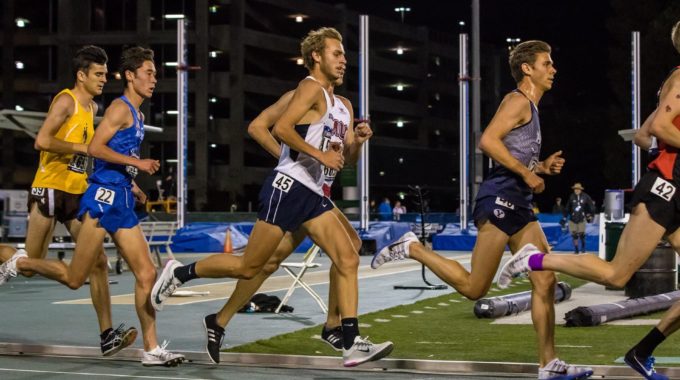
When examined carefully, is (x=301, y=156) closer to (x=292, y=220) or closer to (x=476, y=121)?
(x=292, y=220)

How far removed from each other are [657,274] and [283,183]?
819cm

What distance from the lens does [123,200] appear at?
323 inches

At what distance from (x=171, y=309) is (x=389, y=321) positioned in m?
2.89

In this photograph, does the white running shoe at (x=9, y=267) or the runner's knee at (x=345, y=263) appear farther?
the white running shoe at (x=9, y=267)

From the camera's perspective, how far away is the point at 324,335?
324 inches

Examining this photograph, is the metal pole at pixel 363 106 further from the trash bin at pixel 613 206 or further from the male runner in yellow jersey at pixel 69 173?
the male runner in yellow jersey at pixel 69 173

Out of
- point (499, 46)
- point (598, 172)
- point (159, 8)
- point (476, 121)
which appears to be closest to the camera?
point (476, 121)

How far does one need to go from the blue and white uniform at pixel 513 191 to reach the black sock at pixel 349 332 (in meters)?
1.04

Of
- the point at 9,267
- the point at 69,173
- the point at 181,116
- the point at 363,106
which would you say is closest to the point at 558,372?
the point at 69,173

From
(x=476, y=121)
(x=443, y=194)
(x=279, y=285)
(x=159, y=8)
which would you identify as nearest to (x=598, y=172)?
(x=443, y=194)

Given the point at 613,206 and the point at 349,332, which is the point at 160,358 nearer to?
the point at 349,332

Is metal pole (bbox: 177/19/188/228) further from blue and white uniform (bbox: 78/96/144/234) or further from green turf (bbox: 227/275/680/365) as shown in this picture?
blue and white uniform (bbox: 78/96/144/234)

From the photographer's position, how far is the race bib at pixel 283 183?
24.8ft

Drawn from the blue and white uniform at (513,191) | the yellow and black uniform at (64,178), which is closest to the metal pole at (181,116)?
the yellow and black uniform at (64,178)
